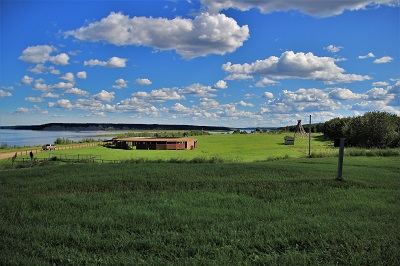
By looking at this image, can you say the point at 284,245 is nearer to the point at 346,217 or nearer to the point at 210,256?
the point at 210,256

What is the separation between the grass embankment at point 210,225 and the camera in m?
6.14

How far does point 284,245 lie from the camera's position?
674 cm

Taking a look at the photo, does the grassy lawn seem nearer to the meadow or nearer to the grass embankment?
the meadow

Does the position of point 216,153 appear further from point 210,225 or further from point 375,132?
point 210,225

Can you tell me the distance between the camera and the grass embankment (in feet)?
20.2

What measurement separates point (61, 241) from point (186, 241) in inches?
96.6

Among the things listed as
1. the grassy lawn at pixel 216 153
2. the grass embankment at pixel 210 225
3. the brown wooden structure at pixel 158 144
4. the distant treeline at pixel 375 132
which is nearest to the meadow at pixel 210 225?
the grass embankment at pixel 210 225

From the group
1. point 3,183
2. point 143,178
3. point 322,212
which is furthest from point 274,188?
point 3,183

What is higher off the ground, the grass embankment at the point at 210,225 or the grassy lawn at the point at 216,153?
the grass embankment at the point at 210,225

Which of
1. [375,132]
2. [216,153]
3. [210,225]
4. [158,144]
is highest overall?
[375,132]

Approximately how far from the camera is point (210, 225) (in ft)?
26.5

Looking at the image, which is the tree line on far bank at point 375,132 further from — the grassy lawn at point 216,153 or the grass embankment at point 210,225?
the grass embankment at point 210,225

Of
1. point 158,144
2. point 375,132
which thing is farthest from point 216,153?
point 375,132

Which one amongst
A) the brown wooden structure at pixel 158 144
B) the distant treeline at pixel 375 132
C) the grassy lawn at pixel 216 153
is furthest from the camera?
the brown wooden structure at pixel 158 144
